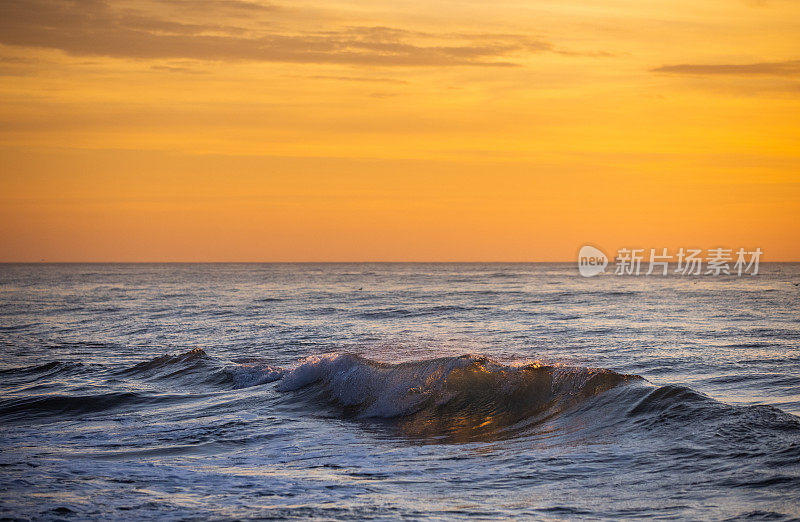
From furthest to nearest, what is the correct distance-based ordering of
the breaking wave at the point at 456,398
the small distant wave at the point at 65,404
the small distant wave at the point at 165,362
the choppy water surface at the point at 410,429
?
1. the small distant wave at the point at 165,362
2. the small distant wave at the point at 65,404
3. the breaking wave at the point at 456,398
4. the choppy water surface at the point at 410,429

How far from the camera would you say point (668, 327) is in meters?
27.8

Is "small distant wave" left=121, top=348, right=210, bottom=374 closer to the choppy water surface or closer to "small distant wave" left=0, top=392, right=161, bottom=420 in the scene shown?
the choppy water surface

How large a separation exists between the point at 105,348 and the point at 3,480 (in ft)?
57.8

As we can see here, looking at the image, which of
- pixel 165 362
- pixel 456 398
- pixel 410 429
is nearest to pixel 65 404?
pixel 165 362

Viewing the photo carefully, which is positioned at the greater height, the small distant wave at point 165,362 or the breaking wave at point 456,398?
the breaking wave at point 456,398

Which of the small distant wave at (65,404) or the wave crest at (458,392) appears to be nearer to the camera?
the wave crest at (458,392)

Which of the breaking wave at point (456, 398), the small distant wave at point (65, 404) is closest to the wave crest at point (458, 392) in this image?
the breaking wave at point (456, 398)

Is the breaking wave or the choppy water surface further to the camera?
the breaking wave

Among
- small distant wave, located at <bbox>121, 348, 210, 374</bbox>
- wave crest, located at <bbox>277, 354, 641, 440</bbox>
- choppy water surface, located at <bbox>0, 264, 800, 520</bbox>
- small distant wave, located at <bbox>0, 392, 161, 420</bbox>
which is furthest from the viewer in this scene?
small distant wave, located at <bbox>121, 348, 210, 374</bbox>

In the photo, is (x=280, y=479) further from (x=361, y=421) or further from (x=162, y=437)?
(x=361, y=421)

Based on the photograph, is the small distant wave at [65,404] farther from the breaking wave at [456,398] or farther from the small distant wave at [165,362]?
the small distant wave at [165,362]

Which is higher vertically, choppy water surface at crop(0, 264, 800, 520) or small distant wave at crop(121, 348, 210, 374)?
choppy water surface at crop(0, 264, 800, 520)

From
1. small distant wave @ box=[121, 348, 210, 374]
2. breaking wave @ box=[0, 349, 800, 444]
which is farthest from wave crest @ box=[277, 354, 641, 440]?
small distant wave @ box=[121, 348, 210, 374]

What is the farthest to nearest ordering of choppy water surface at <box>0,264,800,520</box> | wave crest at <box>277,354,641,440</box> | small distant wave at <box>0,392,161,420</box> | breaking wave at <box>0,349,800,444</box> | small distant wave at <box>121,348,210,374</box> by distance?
small distant wave at <box>121,348,210,374</box> → small distant wave at <box>0,392,161,420</box> → wave crest at <box>277,354,641,440</box> → breaking wave at <box>0,349,800,444</box> → choppy water surface at <box>0,264,800,520</box>
